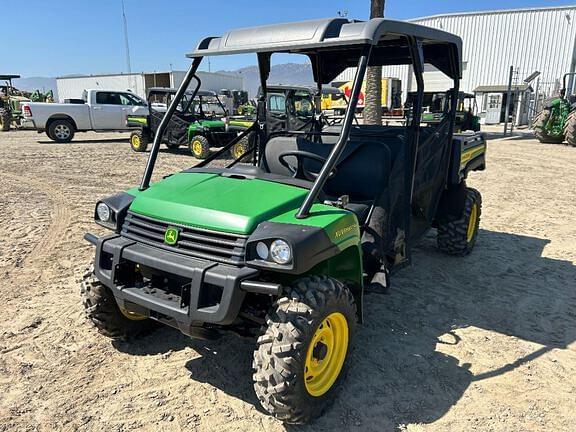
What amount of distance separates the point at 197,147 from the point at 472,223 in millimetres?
8655

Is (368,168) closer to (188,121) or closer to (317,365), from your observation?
(317,365)

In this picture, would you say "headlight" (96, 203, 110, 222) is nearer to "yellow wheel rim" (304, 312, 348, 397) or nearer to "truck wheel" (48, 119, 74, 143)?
"yellow wheel rim" (304, 312, 348, 397)

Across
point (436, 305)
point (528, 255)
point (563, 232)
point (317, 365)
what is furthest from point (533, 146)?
point (317, 365)

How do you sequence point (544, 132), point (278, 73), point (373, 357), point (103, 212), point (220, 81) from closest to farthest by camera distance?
point (103, 212) < point (373, 357) < point (278, 73) < point (544, 132) < point (220, 81)

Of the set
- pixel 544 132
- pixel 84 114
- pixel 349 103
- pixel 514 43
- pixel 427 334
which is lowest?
pixel 427 334

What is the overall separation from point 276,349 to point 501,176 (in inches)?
360

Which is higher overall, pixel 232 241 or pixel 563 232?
pixel 232 241

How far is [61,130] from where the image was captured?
16.4 m

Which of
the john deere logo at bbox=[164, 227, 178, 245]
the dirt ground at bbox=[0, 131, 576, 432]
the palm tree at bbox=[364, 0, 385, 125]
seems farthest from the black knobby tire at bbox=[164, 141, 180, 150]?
the john deere logo at bbox=[164, 227, 178, 245]

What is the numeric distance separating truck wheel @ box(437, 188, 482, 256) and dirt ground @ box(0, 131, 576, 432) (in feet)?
0.45

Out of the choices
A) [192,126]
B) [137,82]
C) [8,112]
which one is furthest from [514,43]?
[8,112]

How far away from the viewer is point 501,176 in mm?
10156

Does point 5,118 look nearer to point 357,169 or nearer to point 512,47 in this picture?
point 357,169

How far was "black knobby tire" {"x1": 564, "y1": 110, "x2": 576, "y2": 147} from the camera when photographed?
14.9m
